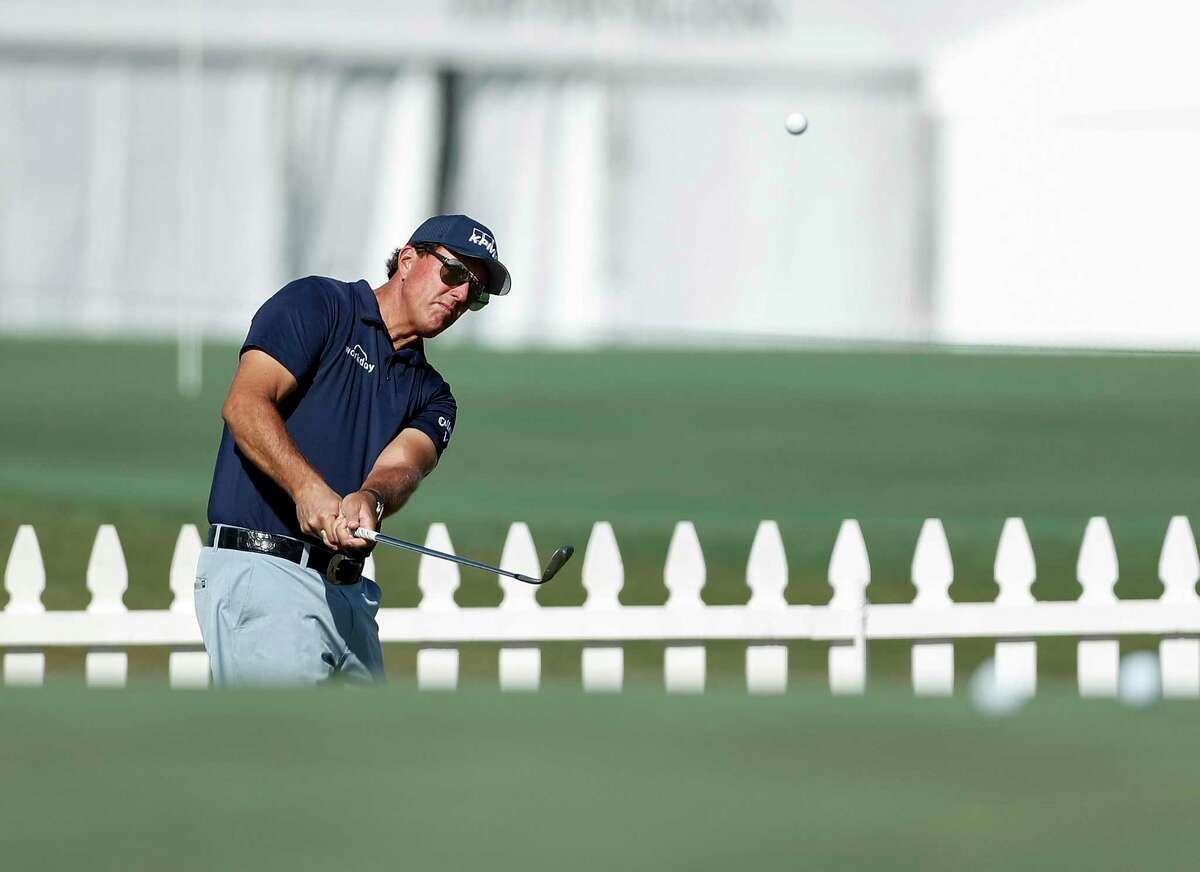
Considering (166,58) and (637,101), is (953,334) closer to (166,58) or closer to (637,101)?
(637,101)

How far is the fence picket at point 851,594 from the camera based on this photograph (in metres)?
6.22

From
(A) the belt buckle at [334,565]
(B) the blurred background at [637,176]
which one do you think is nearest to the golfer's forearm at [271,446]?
(A) the belt buckle at [334,565]

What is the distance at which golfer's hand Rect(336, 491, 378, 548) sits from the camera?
436 centimetres

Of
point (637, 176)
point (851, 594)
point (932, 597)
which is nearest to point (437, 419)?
point (851, 594)

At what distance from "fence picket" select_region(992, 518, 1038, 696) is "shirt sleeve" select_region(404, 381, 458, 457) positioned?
6.91ft

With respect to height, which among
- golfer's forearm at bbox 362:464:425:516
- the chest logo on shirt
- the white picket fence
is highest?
the chest logo on shirt

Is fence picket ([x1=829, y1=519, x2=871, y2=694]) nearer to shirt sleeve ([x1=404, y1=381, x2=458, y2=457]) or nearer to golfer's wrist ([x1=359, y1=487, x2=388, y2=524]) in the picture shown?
shirt sleeve ([x1=404, y1=381, x2=458, y2=457])

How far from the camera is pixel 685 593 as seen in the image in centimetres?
627

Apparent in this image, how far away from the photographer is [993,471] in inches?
464

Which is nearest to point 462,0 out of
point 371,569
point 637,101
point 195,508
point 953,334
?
point 637,101

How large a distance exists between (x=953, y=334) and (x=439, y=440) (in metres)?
17.6

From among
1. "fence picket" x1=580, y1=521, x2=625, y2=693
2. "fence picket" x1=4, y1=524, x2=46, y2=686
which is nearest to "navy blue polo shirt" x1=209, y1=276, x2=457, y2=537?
"fence picket" x1=580, y1=521, x2=625, y2=693

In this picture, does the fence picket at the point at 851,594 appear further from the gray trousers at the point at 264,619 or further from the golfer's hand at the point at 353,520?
the golfer's hand at the point at 353,520

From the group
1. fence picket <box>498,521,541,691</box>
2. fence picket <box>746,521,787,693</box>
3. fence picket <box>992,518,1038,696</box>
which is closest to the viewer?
fence picket <box>498,521,541,691</box>
